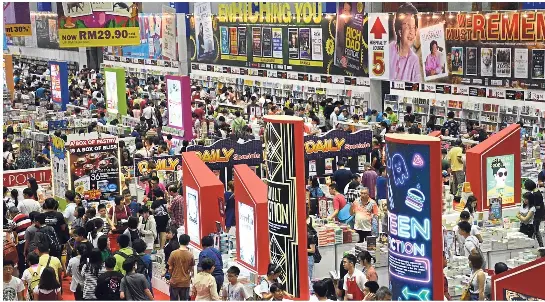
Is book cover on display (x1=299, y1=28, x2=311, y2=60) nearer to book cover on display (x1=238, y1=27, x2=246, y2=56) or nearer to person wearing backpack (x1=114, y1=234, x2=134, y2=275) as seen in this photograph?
book cover on display (x1=238, y1=27, x2=246, y2=56)

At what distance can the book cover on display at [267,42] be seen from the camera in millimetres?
29938

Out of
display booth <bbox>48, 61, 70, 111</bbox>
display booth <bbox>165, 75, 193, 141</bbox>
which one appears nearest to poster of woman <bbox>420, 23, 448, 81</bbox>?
display booth <bbox>165, 75, 193, 141</bbox>

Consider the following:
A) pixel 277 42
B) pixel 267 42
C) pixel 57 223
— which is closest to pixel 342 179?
pixel 57 223

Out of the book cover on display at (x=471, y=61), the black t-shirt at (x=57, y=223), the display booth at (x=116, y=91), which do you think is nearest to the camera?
the black t-shirt at (x=57, y=223)

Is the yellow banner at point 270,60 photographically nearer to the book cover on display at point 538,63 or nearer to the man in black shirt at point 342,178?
the book cover on display at point 538,63

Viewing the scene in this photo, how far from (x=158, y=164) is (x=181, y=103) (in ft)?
13.0

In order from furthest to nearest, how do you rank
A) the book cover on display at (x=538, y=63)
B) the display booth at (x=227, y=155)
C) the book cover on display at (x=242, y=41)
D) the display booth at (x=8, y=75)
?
the book cover on display at (x=242, y=41)
the display booth at (x=8, y=75)
the book cover on display at (x=538, y=63)
the display booth at (x=227, y=155)

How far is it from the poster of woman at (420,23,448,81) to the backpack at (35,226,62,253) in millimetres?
13455

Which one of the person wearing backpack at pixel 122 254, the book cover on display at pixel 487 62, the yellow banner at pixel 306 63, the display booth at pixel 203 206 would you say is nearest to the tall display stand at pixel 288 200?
the person wearing backpack at pixel 122 254

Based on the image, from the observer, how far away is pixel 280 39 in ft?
96.6

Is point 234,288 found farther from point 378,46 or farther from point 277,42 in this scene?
point 277,42

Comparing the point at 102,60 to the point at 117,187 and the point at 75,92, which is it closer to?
the point at 75,92

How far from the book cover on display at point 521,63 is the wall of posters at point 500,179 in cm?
657

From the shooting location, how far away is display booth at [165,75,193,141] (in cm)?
2069
